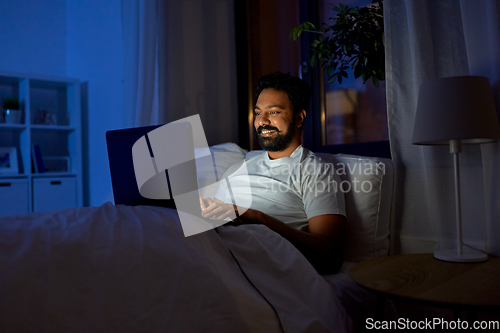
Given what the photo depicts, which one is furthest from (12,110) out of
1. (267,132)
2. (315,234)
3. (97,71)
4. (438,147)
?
(438,147)

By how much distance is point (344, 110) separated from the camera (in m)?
2.15

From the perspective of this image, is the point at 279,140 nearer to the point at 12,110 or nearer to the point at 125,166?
the point at 125,166

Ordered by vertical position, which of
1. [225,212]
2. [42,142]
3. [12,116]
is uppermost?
[12,116]

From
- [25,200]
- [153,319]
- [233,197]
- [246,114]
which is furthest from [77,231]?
[25,200]

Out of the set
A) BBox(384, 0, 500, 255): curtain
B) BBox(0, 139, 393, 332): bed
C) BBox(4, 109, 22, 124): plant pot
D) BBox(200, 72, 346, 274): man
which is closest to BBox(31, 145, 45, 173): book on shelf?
BBox(4, 109, 22, 124): plant pot

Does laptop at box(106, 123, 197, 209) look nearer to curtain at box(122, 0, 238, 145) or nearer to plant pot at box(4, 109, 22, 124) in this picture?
curtain at box(122, 0, 238, 145)

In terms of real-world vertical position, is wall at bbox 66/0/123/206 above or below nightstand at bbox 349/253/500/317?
above

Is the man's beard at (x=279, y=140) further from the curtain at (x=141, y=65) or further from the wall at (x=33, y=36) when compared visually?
the wall at (x=33, y=36)

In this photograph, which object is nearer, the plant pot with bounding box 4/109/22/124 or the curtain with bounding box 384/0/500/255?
the curtain with bounding box 384/0/500/255

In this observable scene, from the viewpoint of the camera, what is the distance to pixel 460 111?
1104mm

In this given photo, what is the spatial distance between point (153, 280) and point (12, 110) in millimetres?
2840

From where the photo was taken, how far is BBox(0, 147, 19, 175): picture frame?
3139mm

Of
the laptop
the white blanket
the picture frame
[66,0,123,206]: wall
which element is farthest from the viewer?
the picture frame

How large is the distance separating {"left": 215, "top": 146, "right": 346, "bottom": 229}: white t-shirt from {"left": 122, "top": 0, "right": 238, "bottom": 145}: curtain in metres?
1.00
